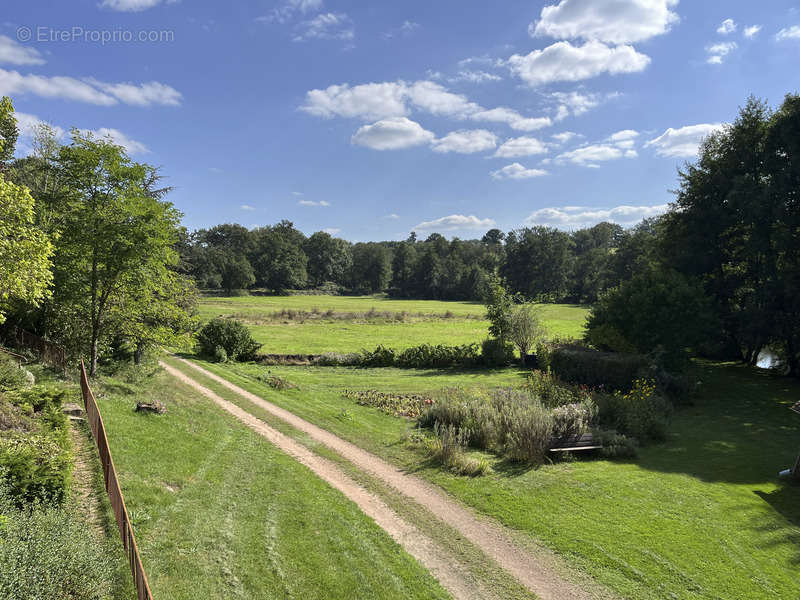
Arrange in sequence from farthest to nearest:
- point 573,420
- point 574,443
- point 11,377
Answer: point 573,420
point 574,443
point 11,377

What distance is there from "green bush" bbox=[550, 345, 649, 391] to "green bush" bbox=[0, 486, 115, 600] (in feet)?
63.5

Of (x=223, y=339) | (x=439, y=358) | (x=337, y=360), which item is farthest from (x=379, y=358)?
(x=223, y=339)

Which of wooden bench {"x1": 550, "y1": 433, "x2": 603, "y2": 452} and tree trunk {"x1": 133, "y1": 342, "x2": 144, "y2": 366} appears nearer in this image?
wooden bench {"x1": 550, "y1": 433, "x2": 603, "y2": 452}

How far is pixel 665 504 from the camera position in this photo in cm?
919

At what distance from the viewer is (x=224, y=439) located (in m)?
13.1

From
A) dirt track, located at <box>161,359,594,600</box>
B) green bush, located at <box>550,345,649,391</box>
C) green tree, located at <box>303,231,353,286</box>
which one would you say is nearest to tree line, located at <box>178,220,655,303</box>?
green tree, located at <box>303,231,353,286</box>

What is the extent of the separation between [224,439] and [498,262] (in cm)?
12921

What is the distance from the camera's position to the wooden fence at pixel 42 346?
53.2ft

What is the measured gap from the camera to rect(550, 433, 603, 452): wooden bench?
1217cm

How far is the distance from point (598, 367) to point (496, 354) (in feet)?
33.7

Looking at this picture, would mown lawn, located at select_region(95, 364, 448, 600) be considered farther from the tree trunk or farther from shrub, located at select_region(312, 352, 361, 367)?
shrub, located at select_region(312, 352, 361, 367)

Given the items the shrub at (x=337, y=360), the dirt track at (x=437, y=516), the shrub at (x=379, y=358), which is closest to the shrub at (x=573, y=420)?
the dirt track at (x=437, y=516)

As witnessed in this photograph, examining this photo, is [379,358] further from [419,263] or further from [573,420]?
[419,263]

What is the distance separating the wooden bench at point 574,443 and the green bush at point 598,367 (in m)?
7.74
